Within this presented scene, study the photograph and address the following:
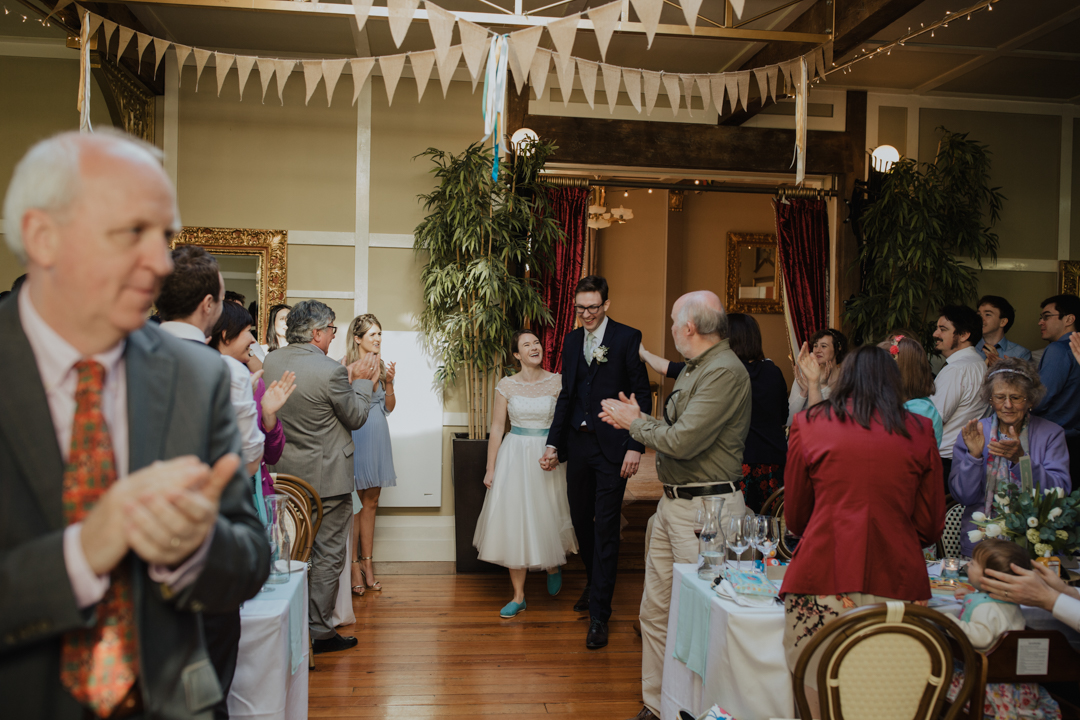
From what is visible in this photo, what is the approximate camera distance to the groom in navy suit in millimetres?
4012

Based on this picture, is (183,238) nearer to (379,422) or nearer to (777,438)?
(379,422)

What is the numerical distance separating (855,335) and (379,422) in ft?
12.1

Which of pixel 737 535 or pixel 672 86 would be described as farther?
pixel 672 86

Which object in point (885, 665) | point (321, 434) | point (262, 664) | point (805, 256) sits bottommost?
point (262, 664)

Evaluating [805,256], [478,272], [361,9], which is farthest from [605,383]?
[805,256]

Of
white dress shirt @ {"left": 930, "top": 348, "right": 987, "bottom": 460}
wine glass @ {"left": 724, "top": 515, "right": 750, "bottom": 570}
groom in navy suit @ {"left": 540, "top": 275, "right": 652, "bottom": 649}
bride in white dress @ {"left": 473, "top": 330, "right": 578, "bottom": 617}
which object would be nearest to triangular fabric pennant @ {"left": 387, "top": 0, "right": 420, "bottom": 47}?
groom in navy suit @ {"left": 540, "top": 275, "right": 652, "bottom": 649}

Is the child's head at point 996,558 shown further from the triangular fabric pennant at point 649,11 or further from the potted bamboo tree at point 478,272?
the potted bamboo tree at point 478,272

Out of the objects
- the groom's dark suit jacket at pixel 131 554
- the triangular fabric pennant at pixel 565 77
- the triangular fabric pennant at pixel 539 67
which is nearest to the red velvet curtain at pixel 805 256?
the triangular fabric pennant at pixel 565 77

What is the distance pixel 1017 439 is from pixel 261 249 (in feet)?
15.9

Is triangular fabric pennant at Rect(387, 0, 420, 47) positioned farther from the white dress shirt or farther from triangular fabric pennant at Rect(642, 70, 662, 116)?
the white dress shirt

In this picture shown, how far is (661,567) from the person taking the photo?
10.5ft

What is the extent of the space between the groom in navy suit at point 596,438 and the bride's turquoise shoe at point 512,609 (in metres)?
0.34

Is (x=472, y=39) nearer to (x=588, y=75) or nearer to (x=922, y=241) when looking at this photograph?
(x=588, y=75)

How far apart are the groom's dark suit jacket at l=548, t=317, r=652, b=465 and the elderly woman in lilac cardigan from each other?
5.50 ft
